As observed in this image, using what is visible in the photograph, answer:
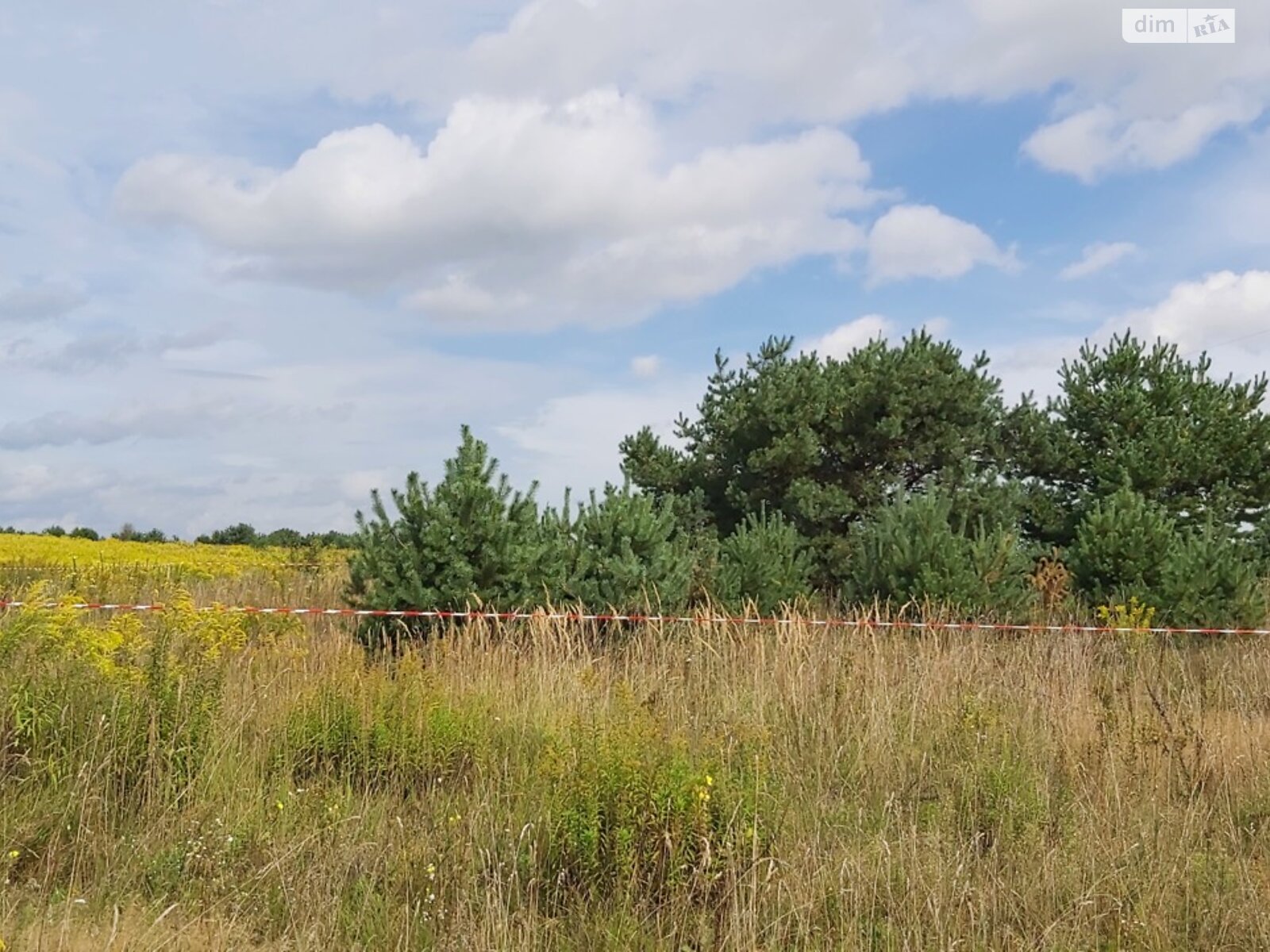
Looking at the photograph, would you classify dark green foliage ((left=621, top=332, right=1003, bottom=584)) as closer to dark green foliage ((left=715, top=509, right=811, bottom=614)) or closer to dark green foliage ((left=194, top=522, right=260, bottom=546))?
dark green foliage ((left=715, top=509, right=811, bottom=614))

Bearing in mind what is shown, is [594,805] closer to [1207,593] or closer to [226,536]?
[1207,593]

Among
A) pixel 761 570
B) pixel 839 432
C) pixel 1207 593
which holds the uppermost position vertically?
pixel 839 432

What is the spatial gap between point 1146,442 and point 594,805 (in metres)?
16.3

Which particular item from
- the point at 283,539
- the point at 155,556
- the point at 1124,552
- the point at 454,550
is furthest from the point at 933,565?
the point at 283,539

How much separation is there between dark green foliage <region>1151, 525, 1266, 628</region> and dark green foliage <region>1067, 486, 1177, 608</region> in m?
0.28

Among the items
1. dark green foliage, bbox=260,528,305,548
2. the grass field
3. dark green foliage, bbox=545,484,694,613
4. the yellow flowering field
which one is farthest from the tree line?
dark green foliage, bbox=260,528,305,548

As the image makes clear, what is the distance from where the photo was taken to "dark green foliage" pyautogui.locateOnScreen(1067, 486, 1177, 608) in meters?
13.8

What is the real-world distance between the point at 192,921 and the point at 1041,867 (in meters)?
3.13

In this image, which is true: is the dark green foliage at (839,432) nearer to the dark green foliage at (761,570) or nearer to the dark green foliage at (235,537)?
the dark green foliage at (761,570)

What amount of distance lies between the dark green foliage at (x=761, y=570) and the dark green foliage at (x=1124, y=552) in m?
3.75

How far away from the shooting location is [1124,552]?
13.8 m

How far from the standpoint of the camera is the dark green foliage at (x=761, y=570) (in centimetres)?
1207

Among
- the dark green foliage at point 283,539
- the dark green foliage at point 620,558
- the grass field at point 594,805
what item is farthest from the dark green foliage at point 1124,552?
the dark green foliage at point 283,539

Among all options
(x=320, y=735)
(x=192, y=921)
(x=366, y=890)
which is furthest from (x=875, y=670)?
(x=192, y=921)
